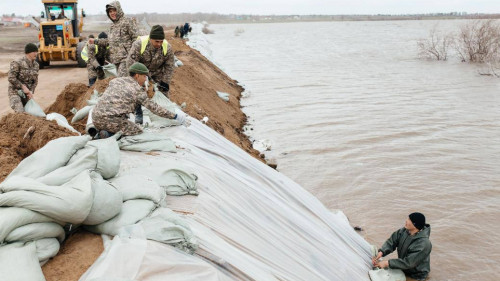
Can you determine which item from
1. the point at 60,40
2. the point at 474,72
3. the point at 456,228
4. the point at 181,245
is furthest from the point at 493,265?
the point at 474,72

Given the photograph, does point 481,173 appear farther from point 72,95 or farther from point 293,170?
point 72,95

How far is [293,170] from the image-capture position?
26.2ft

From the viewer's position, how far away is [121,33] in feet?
21.6

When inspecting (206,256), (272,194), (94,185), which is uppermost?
(94,185)

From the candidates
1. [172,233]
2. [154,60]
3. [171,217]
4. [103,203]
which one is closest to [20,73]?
[154,60]

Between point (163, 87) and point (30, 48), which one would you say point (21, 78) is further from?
point (163, 87)

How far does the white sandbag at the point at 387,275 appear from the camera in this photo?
4.24 metres

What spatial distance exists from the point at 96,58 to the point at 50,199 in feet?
20.9

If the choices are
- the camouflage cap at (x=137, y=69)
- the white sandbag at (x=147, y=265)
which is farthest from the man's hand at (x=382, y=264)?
the camouflage cap at (x=137, y=69)

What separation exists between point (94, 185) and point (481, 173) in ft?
24.0

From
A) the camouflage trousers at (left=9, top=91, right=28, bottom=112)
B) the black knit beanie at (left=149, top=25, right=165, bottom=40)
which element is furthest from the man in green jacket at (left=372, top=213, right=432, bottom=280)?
the camouflage trousers at (left=9, top=91, right=28, bottom=112)

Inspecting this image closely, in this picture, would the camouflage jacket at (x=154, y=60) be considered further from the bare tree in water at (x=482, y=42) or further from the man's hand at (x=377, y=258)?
the bare tree in water at (x=482, y=42)

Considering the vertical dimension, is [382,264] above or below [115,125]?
below

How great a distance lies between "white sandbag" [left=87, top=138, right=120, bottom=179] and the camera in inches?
133
